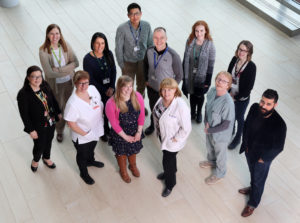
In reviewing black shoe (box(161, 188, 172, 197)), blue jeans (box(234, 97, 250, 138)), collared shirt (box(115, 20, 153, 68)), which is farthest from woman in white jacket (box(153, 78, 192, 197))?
collared shirt (box(115, 20, 153, 68))

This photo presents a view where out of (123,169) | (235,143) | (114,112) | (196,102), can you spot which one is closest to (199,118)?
(196,102)

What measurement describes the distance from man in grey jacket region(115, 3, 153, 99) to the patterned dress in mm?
1198

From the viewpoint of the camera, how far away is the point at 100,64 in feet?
12.6

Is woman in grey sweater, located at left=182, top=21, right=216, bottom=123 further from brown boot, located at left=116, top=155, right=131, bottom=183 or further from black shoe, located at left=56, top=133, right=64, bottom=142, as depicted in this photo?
black shoe, located at left=56, top=133, right=64, bottom=142

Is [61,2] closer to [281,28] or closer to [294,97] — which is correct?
[281,28]

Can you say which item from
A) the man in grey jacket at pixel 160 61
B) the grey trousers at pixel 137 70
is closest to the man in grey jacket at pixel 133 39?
the grey trousers at pixel 137 70

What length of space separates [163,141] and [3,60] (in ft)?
11.8

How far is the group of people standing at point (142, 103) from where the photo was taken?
320 centimetres

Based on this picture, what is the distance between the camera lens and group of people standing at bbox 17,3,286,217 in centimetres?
320

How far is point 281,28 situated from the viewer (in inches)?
252

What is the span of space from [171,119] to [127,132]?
519mm

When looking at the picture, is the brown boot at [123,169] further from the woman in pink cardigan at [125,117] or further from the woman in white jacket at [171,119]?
the woman in white jacket at [171,119]

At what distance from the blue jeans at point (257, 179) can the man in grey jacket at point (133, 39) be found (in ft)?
6.10

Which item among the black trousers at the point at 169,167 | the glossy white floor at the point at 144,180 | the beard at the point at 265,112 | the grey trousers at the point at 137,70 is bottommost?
the glossy white floor at the point at 144,180
